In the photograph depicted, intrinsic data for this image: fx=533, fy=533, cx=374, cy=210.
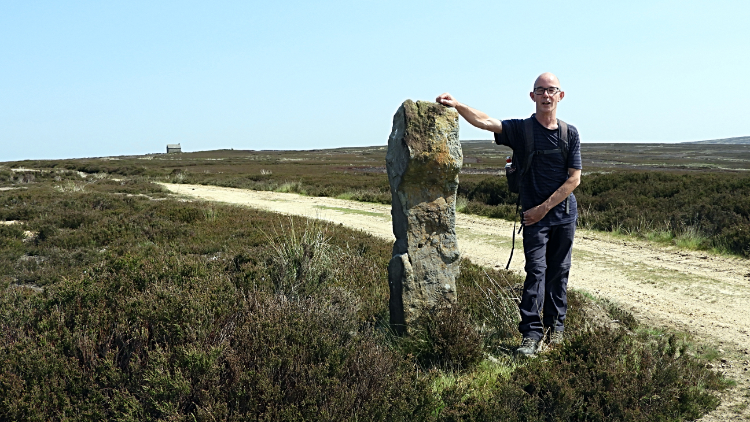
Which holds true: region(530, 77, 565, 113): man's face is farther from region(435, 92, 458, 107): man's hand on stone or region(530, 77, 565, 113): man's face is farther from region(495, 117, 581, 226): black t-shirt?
region(435, 92, 458, 107): man's hand on stone

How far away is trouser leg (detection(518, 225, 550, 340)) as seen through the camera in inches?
185

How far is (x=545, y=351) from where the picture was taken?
184 inches

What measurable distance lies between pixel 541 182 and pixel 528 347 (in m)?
1.46

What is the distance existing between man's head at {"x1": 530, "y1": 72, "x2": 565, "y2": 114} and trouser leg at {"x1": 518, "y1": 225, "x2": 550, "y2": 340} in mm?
1041

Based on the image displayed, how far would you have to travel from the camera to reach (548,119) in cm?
462

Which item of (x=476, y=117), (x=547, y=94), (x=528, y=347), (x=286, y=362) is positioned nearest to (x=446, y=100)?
(x=476, y=117)

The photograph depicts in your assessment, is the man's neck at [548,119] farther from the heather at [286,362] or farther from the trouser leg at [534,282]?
the heather at [286,362]

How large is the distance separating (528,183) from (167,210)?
1085cm

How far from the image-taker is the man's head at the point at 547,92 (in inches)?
179

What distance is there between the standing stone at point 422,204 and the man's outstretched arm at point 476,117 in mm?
87

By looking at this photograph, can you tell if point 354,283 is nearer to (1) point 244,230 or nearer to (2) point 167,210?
(1) point 244,230

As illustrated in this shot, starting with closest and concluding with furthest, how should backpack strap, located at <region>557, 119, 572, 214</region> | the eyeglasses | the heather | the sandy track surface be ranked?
the heather < the eyeglasses < backpack strap, located at <region>557, 119, 572, 214</region> < the sandy track surface

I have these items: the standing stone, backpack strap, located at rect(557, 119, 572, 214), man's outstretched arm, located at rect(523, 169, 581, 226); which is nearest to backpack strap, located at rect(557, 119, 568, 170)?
backpack strap, located at rect(557, 119, 572, 214)

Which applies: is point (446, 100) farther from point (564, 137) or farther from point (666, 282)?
point (666, 282)
